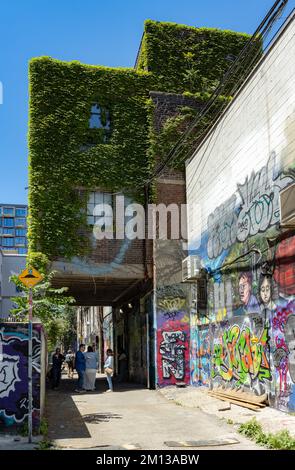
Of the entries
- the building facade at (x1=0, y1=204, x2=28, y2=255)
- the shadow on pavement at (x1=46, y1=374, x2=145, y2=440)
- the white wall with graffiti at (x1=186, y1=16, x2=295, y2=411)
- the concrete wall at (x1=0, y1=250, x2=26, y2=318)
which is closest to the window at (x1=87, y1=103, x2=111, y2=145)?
the white wall with graffiti at (x1=186, y1=16, x2=295, y2=411)

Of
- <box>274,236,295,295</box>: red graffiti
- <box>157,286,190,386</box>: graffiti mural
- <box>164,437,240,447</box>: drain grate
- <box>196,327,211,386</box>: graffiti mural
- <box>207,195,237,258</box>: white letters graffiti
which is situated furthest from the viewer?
<box>157,286,190,386</box>: graffiti mural

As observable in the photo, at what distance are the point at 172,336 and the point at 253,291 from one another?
252 inches

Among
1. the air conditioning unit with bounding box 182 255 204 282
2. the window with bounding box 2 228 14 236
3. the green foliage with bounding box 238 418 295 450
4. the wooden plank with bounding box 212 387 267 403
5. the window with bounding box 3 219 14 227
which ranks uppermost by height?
the window with bounding box 3 219 14 227

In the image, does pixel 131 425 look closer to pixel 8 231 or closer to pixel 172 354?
pixel 172 354

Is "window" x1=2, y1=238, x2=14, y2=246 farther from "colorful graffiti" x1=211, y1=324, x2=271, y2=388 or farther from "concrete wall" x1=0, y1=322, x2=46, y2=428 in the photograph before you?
"concrete wall" x1=0, y1=322, x2=46, y2=428

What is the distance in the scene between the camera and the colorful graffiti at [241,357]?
11.7 meters

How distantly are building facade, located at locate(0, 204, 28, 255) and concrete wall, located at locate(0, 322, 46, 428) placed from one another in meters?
141

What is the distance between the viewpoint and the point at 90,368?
18812 mm

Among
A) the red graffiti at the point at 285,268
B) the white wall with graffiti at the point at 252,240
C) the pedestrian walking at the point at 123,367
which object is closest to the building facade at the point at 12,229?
the pedestrian walking at the point at 123,367

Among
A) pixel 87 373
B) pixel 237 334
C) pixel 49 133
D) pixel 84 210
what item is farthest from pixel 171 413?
pixel 49 133

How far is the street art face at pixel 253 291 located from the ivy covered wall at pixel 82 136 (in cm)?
493

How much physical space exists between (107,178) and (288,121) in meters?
9.35

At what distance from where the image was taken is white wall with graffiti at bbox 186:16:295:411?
1078cm

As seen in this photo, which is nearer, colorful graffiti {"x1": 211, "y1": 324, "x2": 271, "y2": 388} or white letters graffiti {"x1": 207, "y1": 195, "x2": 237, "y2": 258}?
colorful graffiti {"x1": 211, "y1": 324, "x2": 271, "y2": 388}
